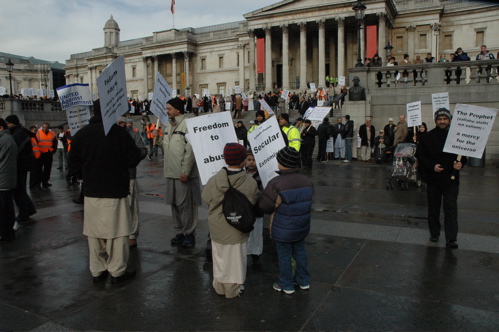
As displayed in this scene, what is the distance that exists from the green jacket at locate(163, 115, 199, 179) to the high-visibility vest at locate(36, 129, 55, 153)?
324 inches

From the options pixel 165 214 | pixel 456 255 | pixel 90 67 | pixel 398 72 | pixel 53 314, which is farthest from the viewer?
pixel 90 67

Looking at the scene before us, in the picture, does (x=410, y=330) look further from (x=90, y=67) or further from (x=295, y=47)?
(x=90, y=67)

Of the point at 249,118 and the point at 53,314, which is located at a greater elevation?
the point at 249,118

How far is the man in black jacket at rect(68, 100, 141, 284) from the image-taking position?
182 inches

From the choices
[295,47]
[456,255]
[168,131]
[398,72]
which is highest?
[295,47]

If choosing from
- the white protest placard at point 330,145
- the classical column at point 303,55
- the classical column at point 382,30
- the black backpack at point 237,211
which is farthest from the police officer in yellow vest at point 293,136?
the classical column at point 303,55

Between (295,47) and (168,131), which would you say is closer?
(168,131)

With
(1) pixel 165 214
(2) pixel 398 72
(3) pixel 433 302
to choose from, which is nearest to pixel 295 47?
(2) pixel 398 72

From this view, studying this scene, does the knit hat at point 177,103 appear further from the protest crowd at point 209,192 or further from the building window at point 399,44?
→ the building window at point 399,44

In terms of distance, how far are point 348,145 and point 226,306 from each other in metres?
14.3

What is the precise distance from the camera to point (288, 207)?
4125 mm

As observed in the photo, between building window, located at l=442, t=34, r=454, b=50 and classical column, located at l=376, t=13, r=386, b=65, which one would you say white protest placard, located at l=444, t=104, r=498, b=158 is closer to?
classical column, located at l=376, t=13, r=386, b=65

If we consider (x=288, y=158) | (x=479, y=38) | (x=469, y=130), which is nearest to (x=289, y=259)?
(x=288, y=158)

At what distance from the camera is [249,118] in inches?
1336
